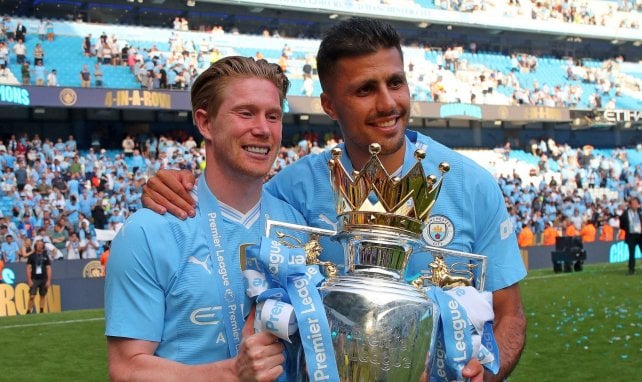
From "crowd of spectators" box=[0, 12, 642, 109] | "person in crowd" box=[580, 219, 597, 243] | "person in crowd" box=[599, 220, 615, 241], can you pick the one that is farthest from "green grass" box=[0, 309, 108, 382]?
"person in crowd" box=[599, 220, 615, 241]

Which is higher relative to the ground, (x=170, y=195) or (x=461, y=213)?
(x=170, y=195)

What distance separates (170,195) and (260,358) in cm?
71

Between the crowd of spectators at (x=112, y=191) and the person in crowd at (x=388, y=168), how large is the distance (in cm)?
1421

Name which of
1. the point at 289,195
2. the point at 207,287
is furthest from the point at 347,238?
the point at 289,195

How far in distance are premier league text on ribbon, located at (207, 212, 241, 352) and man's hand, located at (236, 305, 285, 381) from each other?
12.4 inches

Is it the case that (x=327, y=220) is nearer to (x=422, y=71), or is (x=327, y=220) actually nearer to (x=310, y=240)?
(x=310, y=240)

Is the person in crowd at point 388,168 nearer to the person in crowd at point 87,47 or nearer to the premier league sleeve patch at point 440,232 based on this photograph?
the premier league sleeve patch at point 440,232

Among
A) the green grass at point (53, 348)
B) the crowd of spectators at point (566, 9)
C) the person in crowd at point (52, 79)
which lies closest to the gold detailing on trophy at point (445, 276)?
the green grass at point (53, 348)

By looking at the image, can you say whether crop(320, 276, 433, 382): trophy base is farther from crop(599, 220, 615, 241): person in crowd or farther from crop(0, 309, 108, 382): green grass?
crop(599, 220, 615, 241): person in crowd

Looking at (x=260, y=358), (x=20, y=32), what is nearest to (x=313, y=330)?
(x=260, y=358)

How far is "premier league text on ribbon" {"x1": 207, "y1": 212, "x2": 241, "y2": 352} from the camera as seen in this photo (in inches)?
93.2

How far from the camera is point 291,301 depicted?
80.7 inches

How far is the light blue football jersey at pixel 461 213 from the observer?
281cm

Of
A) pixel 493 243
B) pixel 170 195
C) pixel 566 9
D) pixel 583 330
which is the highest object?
pixel 566 9
